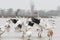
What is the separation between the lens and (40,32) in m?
14.2

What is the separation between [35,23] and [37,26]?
0.70 ft

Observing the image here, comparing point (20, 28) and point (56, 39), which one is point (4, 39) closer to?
point (20, 28)

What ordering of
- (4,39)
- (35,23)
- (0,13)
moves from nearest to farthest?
(4,39), (35,23), (0,13)

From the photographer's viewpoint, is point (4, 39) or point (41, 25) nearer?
point (4, 39)

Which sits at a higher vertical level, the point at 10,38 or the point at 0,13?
the point at 10,38

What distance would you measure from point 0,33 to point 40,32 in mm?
2387

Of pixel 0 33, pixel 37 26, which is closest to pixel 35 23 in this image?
pixel 37 26

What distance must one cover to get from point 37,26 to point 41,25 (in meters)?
0.23

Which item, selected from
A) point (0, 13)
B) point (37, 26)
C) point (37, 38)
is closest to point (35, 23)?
point (37, 26)

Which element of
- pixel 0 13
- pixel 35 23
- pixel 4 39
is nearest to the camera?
pixel 4 39

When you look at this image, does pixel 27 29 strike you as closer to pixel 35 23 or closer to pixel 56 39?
pixel 35 23

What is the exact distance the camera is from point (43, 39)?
1267 cm

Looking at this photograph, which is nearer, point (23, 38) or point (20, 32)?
point (23, 38)

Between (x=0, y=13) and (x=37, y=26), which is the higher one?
(x=37, y=26)
